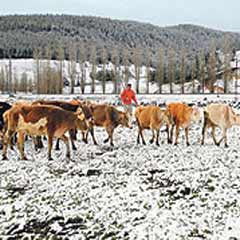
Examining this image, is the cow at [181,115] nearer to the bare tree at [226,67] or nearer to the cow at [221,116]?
the cow at [221,116]

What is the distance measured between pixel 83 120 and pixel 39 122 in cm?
247

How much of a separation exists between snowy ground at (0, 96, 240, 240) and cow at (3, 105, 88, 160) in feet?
2.17

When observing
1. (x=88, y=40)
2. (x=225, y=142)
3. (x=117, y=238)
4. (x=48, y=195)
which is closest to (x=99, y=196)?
(x=48, y=195)

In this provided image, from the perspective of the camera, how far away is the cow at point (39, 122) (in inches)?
562

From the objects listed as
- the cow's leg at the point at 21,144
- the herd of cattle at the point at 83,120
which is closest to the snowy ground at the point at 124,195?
the cow's leg at the point at 21,144

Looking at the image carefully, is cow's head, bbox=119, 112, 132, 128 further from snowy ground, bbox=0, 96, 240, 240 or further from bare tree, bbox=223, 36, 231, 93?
bare tree, bbox=223, 36, 231, 93

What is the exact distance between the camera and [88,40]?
614 feet

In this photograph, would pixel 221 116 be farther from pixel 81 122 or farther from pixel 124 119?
pixel 81 122

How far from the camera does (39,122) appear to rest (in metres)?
14.2

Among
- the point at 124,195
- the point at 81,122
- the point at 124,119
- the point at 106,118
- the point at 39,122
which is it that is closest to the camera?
the point at 124,195

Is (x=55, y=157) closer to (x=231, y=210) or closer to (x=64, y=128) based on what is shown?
(x=64, y=128)

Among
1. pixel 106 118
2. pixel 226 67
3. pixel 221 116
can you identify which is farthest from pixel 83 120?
pixel 226 67

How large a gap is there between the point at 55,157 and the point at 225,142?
5.89m

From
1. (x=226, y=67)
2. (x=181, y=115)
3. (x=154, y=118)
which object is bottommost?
(x=154, y=118)
